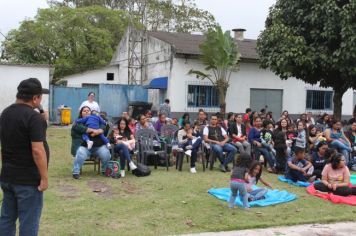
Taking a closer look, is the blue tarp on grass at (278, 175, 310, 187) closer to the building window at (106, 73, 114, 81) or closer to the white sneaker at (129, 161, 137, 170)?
the white sneaker at (129, 161, 137, 170)

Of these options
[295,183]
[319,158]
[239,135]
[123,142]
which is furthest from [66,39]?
[295,183]

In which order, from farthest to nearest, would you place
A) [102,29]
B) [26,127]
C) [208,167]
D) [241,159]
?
[102,29] → [208,167] → [241,159] → [26,127]

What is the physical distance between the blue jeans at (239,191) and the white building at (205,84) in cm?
1520

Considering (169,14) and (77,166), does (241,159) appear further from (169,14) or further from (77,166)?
(169,14)

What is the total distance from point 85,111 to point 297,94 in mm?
17435

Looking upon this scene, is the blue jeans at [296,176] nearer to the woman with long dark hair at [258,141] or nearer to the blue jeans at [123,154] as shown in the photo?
the woman with long dark hair at [258,141]

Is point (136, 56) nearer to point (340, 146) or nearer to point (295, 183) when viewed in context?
point (340, 146)

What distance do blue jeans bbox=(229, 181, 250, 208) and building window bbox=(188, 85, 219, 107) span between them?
15.6 meters

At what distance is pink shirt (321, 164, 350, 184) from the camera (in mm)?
9000

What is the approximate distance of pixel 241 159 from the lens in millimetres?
7621

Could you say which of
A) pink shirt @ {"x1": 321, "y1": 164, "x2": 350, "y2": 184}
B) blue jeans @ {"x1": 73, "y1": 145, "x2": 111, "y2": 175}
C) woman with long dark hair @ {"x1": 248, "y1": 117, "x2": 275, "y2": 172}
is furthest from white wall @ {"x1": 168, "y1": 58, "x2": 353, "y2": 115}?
pink shirt @ {"x1": 321, "y1": 164, "x2": 350, "y2": 184}

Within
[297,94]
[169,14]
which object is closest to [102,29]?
[169,14]

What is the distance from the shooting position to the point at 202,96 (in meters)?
23.5

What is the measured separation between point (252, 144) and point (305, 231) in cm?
549
